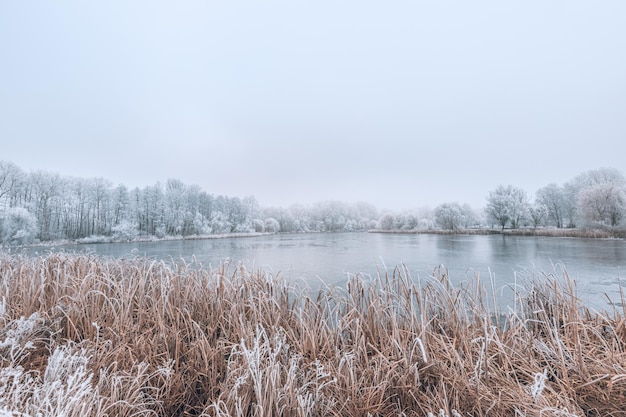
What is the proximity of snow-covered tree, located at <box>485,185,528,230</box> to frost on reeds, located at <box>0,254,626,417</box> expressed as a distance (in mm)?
40654

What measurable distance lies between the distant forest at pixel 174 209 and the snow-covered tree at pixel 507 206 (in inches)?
4.5

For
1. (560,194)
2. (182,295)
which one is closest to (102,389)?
(182,295)

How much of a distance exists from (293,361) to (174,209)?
44.1m

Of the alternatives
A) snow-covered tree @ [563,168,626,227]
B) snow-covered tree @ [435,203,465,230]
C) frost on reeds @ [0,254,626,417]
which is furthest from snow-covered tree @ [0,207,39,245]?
snow-covered tree @ [563,168,626,227]

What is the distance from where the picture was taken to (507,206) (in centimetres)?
3531

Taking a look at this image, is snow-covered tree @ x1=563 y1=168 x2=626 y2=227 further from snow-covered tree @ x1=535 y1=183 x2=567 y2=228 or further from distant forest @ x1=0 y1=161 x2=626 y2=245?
snow-covered tree @ x1=535 y1=183 x2=567 y2=228

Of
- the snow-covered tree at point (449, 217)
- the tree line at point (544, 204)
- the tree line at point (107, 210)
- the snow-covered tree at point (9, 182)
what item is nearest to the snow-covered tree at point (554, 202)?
the tree line at point (544, 204)

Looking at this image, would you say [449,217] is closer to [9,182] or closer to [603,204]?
[603,204]

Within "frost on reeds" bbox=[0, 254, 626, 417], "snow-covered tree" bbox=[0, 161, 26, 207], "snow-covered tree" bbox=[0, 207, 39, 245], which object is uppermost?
"snow-covered tree" bbox=[0, 161, 26, 207]

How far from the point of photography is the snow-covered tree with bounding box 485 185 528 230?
35094 millimetres

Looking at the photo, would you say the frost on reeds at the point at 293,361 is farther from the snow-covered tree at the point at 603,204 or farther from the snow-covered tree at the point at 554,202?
the snow-covered tree at the point at 554,202

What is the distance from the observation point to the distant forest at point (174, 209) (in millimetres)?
22891

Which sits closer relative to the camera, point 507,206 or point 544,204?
point 507,206

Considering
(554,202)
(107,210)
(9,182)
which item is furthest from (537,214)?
(107,210)
